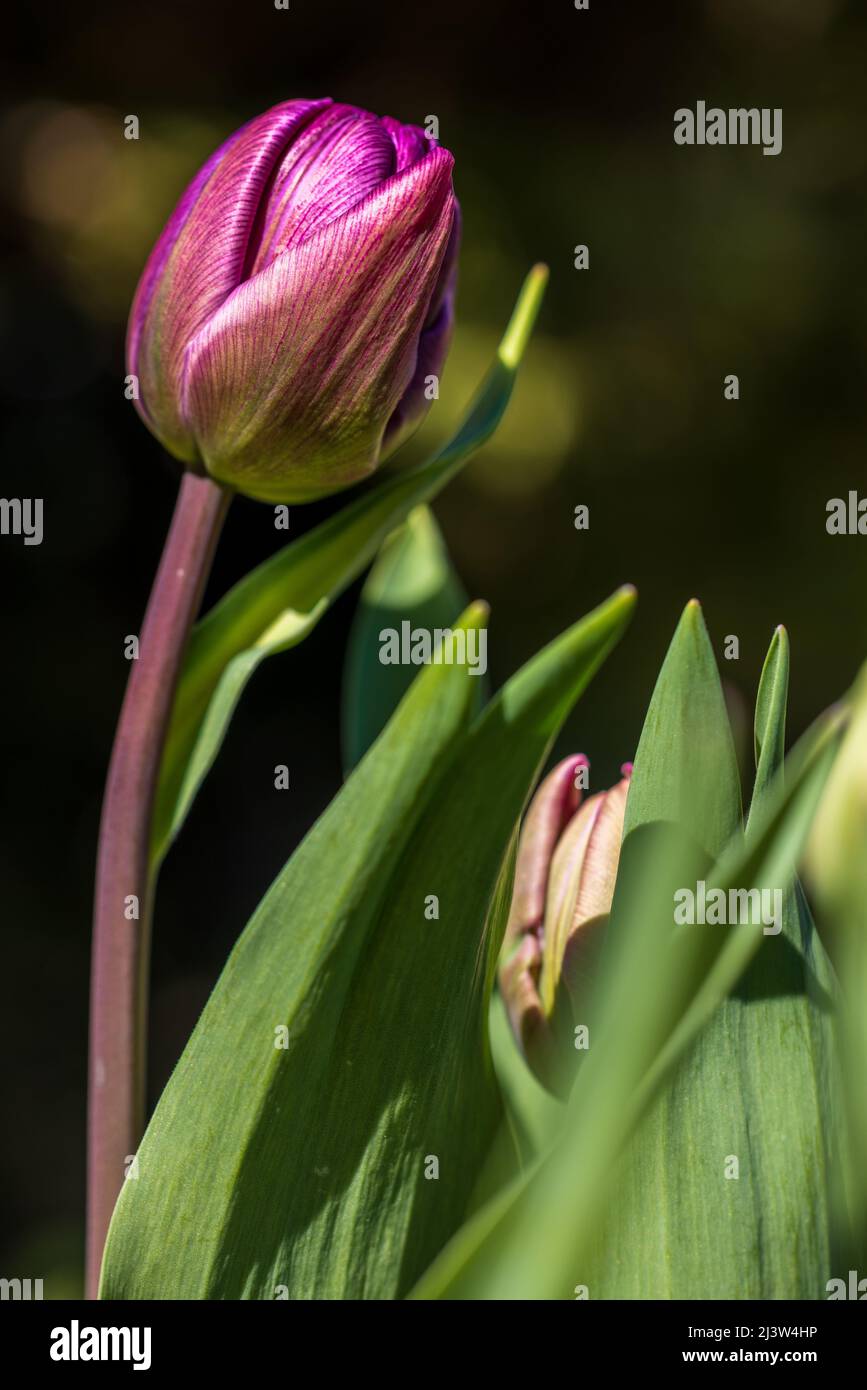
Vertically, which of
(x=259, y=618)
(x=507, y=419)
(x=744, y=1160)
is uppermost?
(x=507, y=419)

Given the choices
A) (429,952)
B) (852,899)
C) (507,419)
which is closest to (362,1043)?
(429,952)

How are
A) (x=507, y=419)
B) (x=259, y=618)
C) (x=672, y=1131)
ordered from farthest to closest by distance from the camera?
(x=507, y=419)
(x=259, y=618)
(x=672, y=1131)

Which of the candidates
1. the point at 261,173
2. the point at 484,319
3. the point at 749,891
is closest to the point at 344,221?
the point at 261,173

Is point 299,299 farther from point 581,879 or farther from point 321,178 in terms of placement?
point 581,879

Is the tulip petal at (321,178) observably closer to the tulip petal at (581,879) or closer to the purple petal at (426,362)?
the purple petal at (426,362)

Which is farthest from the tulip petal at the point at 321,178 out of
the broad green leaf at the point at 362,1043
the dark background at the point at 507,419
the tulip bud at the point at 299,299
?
the dark background at the point at 507,419

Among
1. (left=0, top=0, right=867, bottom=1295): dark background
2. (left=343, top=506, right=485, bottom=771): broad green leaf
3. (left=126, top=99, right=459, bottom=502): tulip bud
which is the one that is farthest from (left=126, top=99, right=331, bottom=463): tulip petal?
(left=0, top=0, right=867, bottom=1295): dark background
